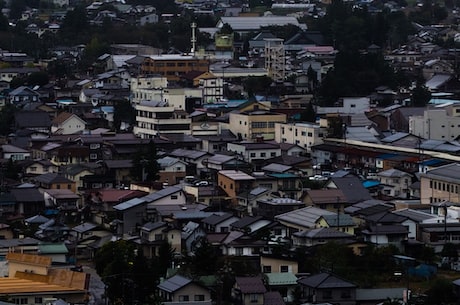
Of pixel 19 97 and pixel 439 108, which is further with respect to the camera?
pixel 19 97

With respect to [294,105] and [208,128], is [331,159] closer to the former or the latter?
[208,128]

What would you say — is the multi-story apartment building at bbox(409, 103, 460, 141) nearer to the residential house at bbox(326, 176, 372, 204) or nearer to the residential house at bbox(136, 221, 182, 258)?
the residential house at bbox(326, 176, 372, 204)

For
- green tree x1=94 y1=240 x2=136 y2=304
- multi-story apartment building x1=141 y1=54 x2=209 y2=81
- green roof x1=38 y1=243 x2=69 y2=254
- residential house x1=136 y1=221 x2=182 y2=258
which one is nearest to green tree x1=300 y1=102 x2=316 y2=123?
multi-story apartment building x1=141 y1=54 x2=209 y2=81

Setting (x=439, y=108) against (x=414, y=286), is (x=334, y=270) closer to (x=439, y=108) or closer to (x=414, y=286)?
(x=414, y=286)

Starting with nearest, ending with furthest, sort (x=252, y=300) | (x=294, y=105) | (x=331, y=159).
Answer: (x=252, y=300), (x=331, y=159), (x=294, y=105)

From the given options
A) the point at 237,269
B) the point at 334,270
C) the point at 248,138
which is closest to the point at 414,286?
the point at 334,270

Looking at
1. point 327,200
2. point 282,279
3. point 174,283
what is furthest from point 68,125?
point 174,283

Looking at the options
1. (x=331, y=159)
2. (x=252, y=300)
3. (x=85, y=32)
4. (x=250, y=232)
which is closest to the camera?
(x=252, y=300)
